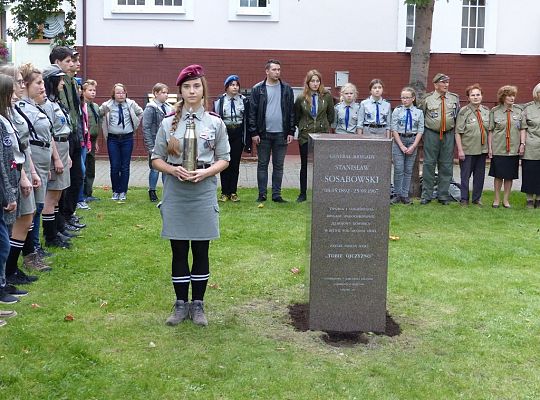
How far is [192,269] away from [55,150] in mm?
2907

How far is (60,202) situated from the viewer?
32.8ft

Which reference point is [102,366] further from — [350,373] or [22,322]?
[350,373]

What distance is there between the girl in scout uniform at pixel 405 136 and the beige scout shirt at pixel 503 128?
120 cm

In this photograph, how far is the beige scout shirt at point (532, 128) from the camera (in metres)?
13.1

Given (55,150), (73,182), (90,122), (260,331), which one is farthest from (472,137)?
(260,331)

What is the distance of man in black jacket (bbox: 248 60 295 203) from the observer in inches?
515

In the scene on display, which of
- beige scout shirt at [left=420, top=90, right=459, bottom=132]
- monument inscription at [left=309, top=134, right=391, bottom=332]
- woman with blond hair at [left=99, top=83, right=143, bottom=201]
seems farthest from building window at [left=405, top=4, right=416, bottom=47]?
monument inscription at [left=309, top=134, right=391, bottom=332]

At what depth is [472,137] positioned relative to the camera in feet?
44.1

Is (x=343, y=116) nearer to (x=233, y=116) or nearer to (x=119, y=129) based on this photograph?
(x=233, y=116)

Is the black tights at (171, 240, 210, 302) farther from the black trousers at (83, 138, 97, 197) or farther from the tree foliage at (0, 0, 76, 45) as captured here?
the tree foliage at (0, 0, 76, 45)

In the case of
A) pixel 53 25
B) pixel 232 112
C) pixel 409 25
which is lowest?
pixel 232 112

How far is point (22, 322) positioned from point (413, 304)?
343cm

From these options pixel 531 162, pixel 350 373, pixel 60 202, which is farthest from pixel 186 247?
pixel 531 162

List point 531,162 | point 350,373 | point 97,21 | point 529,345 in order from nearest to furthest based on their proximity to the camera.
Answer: point 350,373
point 529,345
point 531,162
point 97,21
